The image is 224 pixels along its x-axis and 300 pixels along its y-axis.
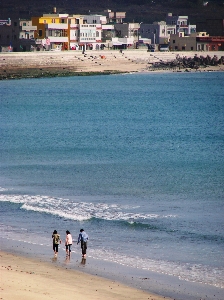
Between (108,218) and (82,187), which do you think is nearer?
(108,218)

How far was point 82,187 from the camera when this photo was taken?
35.0 meters

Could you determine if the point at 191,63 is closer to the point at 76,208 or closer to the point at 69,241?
the point at 76,208

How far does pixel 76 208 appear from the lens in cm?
3038

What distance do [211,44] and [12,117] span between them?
96.7m

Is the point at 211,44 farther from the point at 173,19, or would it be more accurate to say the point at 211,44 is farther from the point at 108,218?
the point at 108,218

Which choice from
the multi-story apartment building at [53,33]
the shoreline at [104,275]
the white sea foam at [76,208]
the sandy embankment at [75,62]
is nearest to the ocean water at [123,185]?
the white sea foam at [76,208]

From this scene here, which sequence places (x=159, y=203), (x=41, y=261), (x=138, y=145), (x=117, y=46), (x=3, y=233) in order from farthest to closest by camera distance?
(x=117, y=46) → (x=138, y=145) → (x=159, y=203) → (x=3, y=233) → (x=41, y=261)

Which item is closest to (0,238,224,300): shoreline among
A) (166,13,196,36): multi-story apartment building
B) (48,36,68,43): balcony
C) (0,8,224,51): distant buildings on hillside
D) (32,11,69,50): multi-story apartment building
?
(0,8,224,51): distant buildings on hillside

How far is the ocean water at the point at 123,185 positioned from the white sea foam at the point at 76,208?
0.04 m

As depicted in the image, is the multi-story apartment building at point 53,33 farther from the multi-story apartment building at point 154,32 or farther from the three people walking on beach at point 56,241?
the three people walking on beach at point 56,241

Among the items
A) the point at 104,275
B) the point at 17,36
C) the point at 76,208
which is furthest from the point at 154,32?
the point at 104,275

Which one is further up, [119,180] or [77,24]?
[77,24]

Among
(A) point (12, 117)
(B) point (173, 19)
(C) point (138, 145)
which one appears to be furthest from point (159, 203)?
(B) point (173, 19)

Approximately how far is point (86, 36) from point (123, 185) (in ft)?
392
